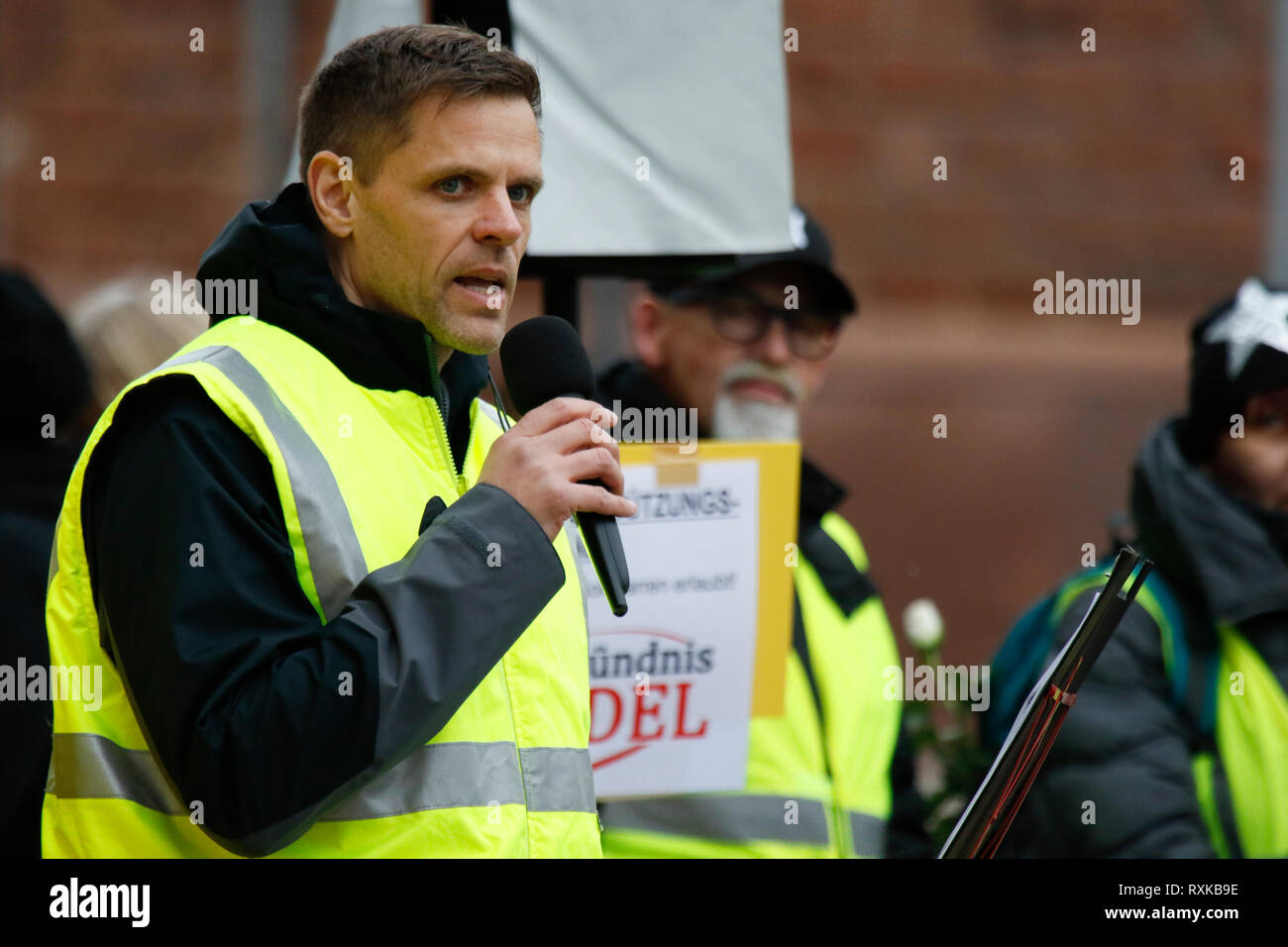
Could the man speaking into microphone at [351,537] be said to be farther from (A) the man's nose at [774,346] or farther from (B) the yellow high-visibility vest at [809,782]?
(A) the man's nose at [774,346]

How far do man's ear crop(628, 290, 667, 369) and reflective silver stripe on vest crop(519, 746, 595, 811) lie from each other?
177 centimetres

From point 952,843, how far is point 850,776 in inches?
50.9

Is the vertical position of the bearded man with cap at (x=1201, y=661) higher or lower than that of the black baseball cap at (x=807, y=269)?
lower

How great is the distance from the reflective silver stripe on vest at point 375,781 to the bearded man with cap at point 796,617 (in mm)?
1276

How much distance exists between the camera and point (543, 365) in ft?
7.30

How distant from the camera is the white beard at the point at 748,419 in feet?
12.4

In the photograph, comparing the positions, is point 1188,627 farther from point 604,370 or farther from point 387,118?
point 387,118

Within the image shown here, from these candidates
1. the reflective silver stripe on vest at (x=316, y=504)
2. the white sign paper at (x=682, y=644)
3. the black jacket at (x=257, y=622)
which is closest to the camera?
the black jacket at (x=257, y=622)

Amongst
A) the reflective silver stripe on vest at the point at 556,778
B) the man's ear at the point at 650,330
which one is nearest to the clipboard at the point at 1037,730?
the reflective silver stripe on vest at the point at 556,778

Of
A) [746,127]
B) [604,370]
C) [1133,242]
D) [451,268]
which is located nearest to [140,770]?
[451,268]

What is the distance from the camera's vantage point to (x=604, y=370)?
392 centimetres

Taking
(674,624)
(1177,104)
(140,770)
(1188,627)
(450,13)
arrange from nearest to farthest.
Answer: (140,770) → (450,13) → (674,624) → (1188,627) → (1177,104)

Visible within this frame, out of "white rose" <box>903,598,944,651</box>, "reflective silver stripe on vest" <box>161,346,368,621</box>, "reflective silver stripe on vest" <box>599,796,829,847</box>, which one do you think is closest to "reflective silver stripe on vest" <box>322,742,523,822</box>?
"reflective silver stripe on vest" <box>161,346,368,621</box>

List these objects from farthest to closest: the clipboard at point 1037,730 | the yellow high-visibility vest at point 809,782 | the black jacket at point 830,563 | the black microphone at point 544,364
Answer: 1. the black jacket at point 830,563
2. the yellow high-visibility vest at point 809,782
3. the black microphone at point 544,364
4. the clipboard at point 1037,730
